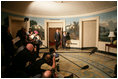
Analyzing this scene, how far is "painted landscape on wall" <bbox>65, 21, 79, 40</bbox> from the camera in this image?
7.33 meters

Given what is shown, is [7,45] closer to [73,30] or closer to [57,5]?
[57,5]

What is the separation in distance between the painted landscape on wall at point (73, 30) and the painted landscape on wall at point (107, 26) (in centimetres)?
186

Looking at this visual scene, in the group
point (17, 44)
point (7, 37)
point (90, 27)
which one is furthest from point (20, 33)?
point (90, 27)

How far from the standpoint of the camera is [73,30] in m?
7.45

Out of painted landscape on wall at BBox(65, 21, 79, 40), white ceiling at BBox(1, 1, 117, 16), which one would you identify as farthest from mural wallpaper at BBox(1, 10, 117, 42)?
white ceiling at BBox(1, 1, 117, 16)

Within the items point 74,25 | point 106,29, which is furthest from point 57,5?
point 106,29

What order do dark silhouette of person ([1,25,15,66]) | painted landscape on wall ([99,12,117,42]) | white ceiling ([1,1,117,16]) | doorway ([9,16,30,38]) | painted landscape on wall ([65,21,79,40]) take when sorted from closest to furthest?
dark silhouette of person ([1,25,15,66]), white ceiling ([1,1,117,16]), painted landscape on wall ([99,12,117,42]), doorway ([9,16,30,38]), painted landscape on wall ([65,21,79,40])

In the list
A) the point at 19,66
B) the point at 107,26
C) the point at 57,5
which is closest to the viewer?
the point at 19,66

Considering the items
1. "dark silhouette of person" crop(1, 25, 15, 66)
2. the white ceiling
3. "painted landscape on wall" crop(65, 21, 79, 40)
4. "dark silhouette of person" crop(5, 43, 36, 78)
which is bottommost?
"dark silhouette of person" crop(5, 43, 36, 78)

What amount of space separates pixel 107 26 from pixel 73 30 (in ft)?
8.44

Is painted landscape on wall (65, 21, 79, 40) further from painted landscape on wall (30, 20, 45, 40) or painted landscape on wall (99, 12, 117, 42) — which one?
painted landscape on wall (30, 20, 45, 40)

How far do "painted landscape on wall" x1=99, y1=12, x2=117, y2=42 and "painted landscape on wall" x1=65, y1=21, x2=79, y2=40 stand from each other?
1.86 metres

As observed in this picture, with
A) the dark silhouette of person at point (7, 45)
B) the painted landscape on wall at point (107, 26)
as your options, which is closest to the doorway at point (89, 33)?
the painted landscape on wall at point (107, 26)

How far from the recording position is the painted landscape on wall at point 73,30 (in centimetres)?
733
